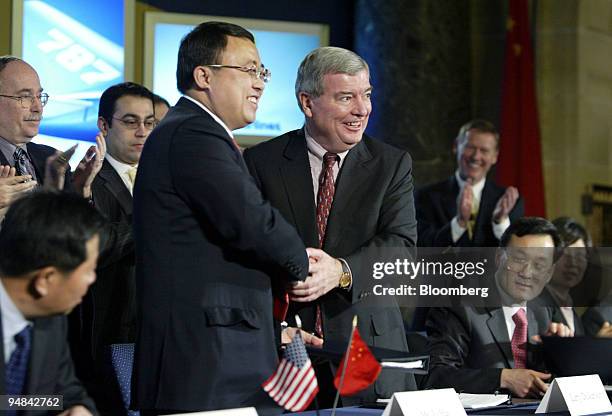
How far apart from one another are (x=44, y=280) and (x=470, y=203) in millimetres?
4010

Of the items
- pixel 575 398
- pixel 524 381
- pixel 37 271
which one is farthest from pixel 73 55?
pixel 37 271

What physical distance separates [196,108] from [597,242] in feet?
19.3

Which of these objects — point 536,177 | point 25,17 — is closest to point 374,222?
point 25,17

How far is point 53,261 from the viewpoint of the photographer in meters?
2.22

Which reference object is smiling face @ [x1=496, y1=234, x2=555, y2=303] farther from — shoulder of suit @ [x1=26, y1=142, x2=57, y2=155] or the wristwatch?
shoulder of suit @ [x1=26, y1=142, x2=57, y2=155]

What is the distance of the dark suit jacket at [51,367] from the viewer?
232 centimetres

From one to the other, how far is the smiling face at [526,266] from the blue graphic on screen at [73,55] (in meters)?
2.14

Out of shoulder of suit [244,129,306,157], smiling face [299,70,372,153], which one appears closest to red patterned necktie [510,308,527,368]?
smiling face [299,70,372,153]

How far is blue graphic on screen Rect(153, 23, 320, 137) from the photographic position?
691 cm

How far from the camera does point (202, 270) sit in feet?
9.19

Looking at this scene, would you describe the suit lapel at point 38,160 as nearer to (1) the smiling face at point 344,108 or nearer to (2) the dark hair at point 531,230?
(1) the smiling face at point 344,108

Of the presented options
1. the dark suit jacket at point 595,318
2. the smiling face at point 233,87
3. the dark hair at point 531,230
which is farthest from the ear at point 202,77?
the dark suit jacket at point 595,318

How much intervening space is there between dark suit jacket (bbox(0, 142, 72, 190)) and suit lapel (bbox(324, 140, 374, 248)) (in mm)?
947

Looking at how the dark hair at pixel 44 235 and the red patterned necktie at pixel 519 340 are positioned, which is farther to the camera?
the red patterned necktie at pixel 519 340
